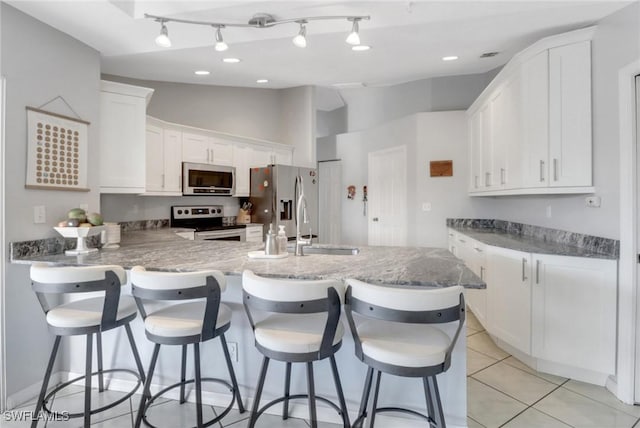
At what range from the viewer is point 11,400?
2180 millimetres

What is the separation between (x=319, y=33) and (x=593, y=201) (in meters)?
2.39

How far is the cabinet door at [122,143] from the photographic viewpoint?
9.80 ft

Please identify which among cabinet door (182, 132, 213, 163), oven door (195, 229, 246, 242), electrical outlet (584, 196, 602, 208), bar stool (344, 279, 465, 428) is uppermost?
cabinet door (182, 132, 213, 163)

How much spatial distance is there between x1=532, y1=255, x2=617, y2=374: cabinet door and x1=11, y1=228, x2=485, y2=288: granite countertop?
2.66 feet

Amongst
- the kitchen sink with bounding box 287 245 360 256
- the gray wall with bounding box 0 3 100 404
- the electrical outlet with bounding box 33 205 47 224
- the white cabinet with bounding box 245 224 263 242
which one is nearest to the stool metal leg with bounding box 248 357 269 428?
the kitchen sink with bounding box 287 245 360 256

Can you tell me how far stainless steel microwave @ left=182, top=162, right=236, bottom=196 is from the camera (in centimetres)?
421

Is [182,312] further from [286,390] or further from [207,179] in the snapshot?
[207,179]

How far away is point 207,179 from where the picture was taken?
4.43 meters

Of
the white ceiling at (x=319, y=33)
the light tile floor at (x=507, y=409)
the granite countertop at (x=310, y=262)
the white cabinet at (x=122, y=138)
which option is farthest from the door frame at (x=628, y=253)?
the white cabinet at (x=122, y=138)

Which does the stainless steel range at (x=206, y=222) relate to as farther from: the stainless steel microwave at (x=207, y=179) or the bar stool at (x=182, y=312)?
the bar stool at (x=182, y=312)

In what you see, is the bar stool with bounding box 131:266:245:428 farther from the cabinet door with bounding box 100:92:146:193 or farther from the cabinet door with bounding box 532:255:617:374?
the cabinet door with bounding box 532:255:617:374

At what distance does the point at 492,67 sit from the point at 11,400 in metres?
5.08

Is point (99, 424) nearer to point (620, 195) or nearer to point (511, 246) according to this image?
point (511, 246)

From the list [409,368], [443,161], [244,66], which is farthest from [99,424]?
[443,161]
